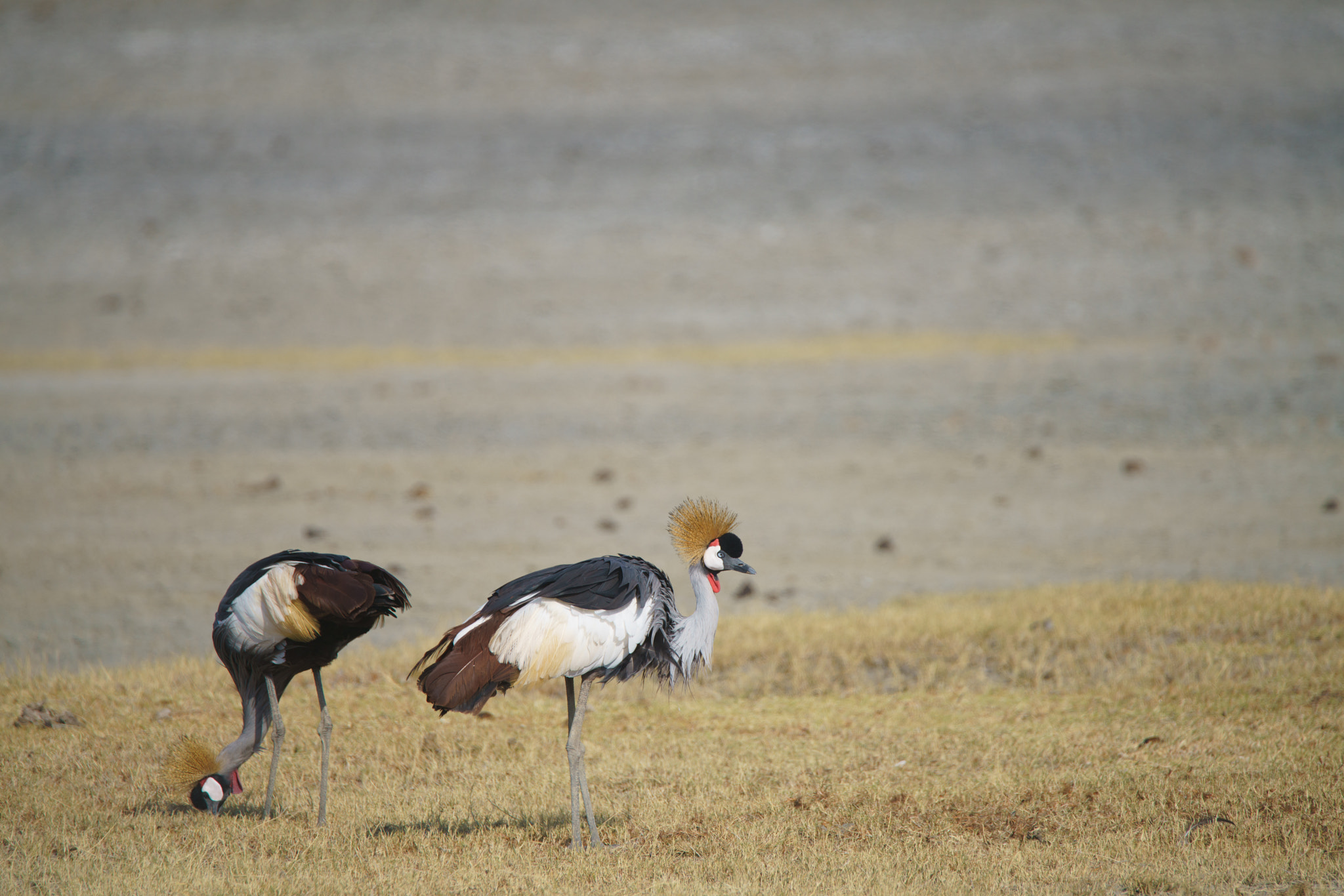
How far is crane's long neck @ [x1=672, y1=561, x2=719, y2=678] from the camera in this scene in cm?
660

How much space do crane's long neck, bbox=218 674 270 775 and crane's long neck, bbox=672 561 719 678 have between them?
7.75 feet

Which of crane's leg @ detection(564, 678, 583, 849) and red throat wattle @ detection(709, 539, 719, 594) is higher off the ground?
red throat wattle @ detection(709, 539, 719, 594)

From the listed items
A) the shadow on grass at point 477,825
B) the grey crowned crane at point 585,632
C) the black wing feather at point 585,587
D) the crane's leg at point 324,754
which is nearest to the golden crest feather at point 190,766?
the crane's leg at point 324,754

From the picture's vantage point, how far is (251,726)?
6.86 meters

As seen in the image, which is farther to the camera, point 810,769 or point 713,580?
point 810,769

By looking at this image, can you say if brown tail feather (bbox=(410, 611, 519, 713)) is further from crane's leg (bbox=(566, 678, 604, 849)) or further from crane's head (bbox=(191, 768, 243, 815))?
crane's head (bbox=(191, 768, 243, 815))

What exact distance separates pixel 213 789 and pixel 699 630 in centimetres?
274

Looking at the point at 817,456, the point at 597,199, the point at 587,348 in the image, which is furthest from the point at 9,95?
the point at 817,456

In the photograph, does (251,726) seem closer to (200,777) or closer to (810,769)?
(200,777)

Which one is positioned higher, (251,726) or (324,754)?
(251,726)

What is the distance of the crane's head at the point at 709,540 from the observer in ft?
21.7

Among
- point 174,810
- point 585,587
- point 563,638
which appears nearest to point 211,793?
point 174,810

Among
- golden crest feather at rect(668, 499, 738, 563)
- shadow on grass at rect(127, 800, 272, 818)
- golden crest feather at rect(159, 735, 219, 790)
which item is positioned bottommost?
shadow on grass at rect(127, 800, 272, 818)

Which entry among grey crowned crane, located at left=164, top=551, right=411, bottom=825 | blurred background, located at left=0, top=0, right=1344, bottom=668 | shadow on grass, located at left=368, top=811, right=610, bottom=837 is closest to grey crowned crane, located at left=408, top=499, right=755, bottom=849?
shadow on grass, located at left=368, top=811, right=610, bottom=837
